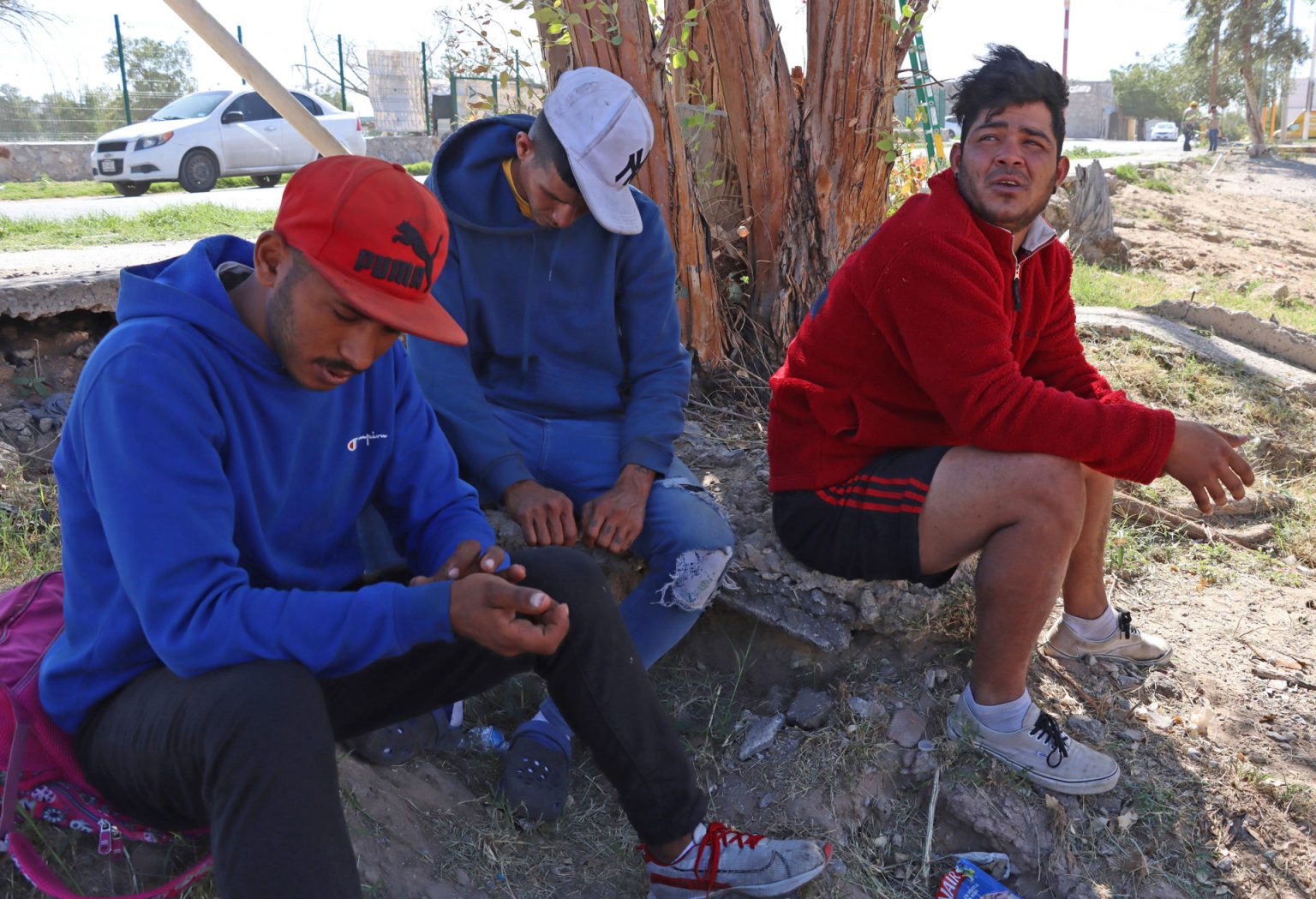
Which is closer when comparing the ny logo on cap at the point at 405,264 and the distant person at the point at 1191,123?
the ny logo on cap at the point at 405,264

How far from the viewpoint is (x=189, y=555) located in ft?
5.47

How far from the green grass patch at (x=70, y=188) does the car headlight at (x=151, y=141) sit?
648 millimetres

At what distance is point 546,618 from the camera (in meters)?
1.88

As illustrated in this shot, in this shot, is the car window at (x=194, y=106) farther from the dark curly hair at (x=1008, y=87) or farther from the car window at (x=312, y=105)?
the dark curly hair at (x=1008, y=87)

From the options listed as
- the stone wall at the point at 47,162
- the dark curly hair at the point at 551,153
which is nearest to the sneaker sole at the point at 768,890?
the dark curly hair at the point at 551,153

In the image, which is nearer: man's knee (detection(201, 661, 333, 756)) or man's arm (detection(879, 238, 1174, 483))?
man's knee (detection(201, 661, 333, 756))

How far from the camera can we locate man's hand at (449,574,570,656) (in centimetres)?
177

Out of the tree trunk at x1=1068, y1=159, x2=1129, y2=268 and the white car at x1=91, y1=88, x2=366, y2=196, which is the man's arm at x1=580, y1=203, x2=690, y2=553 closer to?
the tree trunk at x1=1068, y1=159, x2=1129, y2=268

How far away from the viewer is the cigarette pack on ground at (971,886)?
8.04 ft

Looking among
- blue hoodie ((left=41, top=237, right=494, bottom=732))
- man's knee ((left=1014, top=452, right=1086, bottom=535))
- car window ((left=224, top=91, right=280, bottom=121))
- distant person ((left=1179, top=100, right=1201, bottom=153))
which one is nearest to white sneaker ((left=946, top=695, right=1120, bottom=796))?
man's knee ((left=1014, top=452, right=1086, bottom=535))

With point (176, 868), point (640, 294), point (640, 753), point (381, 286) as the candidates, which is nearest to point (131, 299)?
point (381, 286)

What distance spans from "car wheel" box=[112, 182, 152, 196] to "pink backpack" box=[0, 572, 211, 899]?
1274 cm

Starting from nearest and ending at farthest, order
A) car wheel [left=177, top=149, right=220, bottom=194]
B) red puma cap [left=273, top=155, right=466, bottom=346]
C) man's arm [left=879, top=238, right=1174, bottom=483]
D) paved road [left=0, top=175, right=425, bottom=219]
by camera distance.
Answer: red puma cap [left=273, top=155, right=466, bottom=346] < man's arm [left=879, top=238, right=1174, bottom=483] < paved road [left=0, top=175, right=425, bottom=219] < car wheel [left=177, top=149, right=220, bottom=194]

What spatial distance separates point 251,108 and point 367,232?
13481 millimetres
